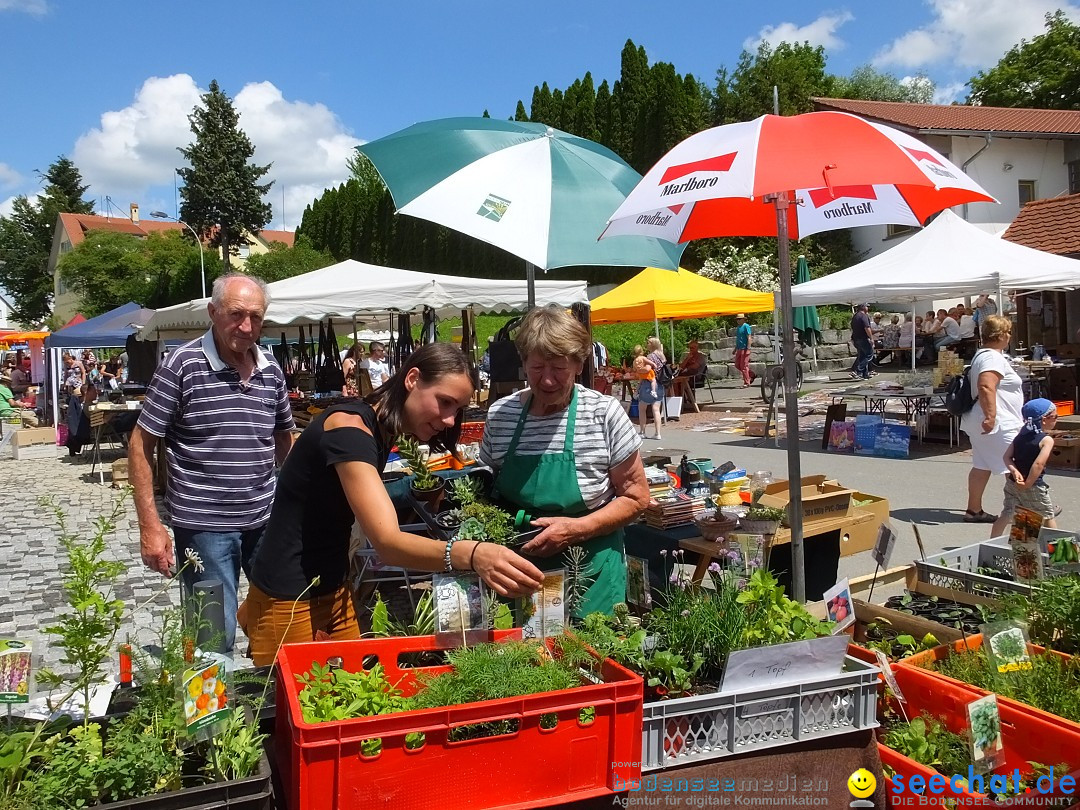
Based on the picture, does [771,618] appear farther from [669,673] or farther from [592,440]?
[592,440]

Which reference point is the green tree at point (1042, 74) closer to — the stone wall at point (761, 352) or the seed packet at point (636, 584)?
the stone wall at point (761, 352)

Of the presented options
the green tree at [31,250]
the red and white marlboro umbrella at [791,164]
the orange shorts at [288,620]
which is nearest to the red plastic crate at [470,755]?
the orange shorts at [288,620]

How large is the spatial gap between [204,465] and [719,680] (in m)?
2.22

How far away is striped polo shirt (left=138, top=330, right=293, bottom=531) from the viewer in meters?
3.27

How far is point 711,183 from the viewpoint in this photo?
2963 mm

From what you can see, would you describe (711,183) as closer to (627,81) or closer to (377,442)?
(377,442)

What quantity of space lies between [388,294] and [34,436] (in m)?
13.8

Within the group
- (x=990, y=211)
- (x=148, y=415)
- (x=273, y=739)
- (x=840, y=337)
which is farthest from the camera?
(x=990, y=211)

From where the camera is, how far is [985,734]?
1.98 meters

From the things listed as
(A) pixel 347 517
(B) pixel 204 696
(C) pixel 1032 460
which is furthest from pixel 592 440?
(C) pixel 1032 460

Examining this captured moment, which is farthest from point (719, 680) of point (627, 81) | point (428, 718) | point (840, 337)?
point (627, 81)

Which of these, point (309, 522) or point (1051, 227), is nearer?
point (309, 522)

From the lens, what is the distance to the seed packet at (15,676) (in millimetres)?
1676

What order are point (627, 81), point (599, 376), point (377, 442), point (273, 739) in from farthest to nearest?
point (627, 81) < point (599, 376) < point (377, 442) < point (273, 739)
